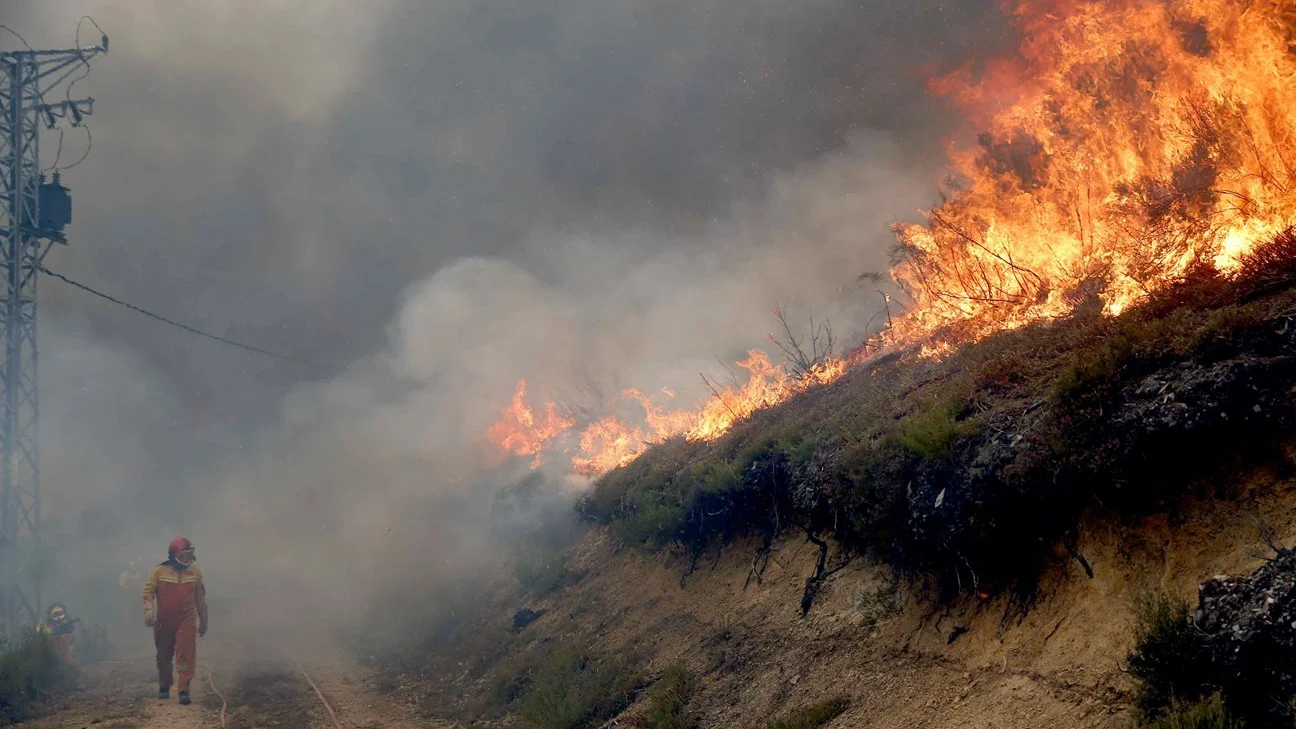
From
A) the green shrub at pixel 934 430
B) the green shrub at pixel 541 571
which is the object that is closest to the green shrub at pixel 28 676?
the green shrub at pixel 541 571

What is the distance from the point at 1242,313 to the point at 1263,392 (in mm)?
865

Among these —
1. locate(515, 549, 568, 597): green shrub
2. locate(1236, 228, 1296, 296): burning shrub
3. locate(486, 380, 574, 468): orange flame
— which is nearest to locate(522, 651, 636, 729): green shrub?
locate(515, 549, 568, 597): green shrub

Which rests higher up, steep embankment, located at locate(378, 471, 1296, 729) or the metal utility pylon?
the metal utility pylon

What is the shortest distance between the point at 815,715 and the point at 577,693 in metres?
5.12

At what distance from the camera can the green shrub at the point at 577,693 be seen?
11.2m

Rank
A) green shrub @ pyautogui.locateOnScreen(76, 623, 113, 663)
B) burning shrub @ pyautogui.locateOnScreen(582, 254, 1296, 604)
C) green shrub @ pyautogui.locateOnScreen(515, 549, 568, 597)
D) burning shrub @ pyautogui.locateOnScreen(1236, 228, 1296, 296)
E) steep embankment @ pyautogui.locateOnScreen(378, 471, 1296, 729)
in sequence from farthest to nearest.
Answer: green shrub @ pyautogui.locateOnScreen(76, 623, 113, 663), green shrub @ pyautogui.locateOnScreen(515, 549, 568, 597), burning shrub @ pyautogui.locateOnScreen(1236, 228, 1296, 296), burning shrub @ pyautogui.locateOnScreen(582, 254, 1296, 604), steep embankment @ pyautogui.locateOnScreen(378, 471, 1296, 729)

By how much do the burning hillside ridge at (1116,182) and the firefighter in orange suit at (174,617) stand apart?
1064cm

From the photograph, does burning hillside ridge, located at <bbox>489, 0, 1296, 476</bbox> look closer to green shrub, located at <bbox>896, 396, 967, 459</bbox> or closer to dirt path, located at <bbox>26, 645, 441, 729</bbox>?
green shrub, located at <bbox>896, 396, 967, 459</bbox>

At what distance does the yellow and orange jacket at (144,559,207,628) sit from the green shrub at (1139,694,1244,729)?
48.0ft

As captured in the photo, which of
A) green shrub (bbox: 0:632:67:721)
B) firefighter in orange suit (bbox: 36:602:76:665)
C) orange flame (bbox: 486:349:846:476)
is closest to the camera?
green shrub (bbox: 0:632:67:721)

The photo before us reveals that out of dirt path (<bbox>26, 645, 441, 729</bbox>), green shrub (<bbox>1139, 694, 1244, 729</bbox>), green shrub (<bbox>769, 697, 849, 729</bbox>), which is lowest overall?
green shrub (<bbox>1139, 694, 1244, 729</bbox>)

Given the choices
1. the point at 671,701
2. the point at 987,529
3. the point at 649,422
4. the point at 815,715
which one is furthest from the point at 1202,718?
the point at 649,422

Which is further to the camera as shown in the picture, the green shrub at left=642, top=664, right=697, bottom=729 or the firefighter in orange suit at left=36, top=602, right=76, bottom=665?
the firefighter in orange suit at left=36, top=602, right=76, bottom=665

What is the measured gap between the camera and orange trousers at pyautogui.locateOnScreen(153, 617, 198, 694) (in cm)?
1420
